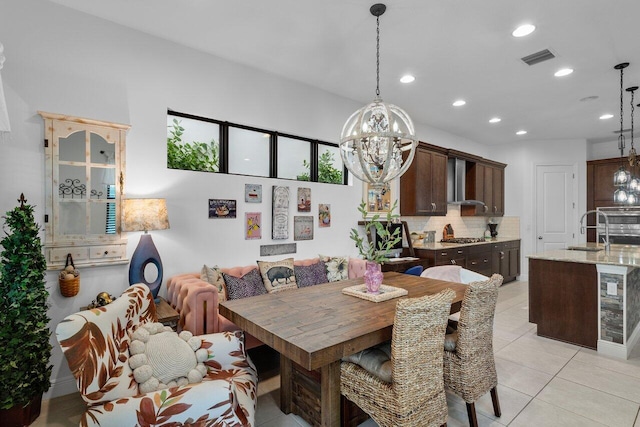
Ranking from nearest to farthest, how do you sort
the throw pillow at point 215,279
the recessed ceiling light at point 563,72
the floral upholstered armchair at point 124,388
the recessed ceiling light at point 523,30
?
the floral upholstered armchair at point 124,388, the recessed ceiling light at point 523,30, the throw pillow at point 215,279, the recessed ceiling light at point 563,72

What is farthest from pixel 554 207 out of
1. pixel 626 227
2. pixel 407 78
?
pixel 407 78

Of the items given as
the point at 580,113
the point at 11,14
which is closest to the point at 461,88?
the point at 580,113

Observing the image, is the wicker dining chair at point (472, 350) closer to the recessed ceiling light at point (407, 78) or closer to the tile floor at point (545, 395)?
the tile floor at point (545, 395)

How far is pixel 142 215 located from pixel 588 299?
448cm

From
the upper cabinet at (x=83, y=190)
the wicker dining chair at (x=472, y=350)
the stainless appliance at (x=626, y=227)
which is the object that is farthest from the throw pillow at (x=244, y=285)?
the stainless appliance at (x=626, y=227)

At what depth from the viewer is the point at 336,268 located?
394cm

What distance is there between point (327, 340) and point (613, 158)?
7954mm

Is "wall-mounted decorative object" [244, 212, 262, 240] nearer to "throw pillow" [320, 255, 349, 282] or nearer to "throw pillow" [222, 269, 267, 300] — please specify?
"throw pillow" [222, 269, 267, 300]

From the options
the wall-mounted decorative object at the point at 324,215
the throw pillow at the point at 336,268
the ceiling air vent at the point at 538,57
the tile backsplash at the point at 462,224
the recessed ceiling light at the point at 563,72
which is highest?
the ceiling air vent at the point at 538,57

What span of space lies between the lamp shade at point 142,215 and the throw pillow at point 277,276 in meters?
1.07

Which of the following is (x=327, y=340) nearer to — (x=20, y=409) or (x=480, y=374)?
(x=480, y=374)

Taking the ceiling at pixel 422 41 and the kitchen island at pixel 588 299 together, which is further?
the kitchen island at pixel 588 299

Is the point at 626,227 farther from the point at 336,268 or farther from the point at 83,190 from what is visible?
the point at 83,190

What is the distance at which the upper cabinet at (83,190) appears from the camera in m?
2.66
